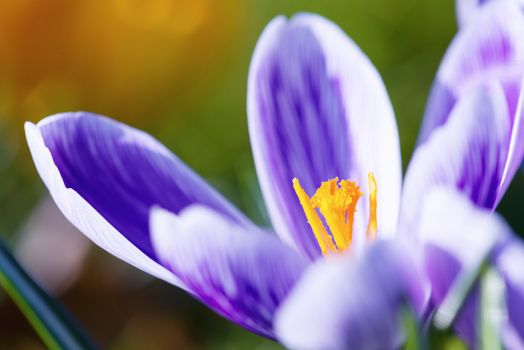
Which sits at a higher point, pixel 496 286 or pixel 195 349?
pixel 496 286

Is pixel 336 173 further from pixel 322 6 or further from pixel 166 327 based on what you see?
pixel 322 6

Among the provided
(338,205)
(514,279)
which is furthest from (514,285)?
(338,205)

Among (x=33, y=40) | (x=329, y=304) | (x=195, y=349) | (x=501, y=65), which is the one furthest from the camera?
(x=33, y=40)

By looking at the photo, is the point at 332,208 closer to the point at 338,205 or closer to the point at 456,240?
the point at 338,205

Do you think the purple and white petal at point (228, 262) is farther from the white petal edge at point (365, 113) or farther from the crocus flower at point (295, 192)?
the white petal edge at point (365, 113)

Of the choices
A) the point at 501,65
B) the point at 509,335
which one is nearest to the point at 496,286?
the point at 509,335

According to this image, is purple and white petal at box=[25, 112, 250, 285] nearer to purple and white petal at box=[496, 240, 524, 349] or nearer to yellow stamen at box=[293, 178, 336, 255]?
yellow stamen at box=[293, 178, 336, 255]
